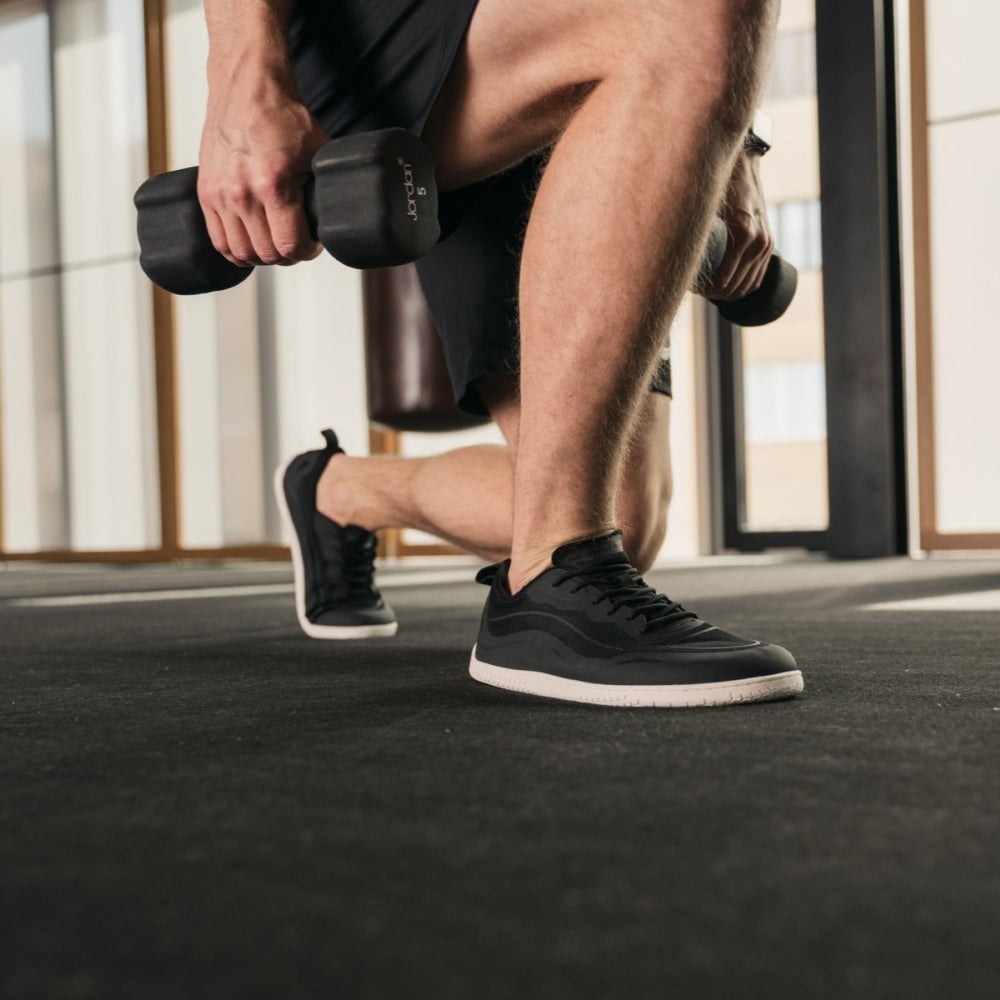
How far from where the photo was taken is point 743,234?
4.01 ft

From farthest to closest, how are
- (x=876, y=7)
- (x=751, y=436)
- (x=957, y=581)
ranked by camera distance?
(x=751, y=436), (x=876, y=7), (x=957, y=581)

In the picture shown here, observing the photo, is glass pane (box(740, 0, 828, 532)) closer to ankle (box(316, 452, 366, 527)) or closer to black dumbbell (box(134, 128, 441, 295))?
ankle (box(316, 452, 366, 527))

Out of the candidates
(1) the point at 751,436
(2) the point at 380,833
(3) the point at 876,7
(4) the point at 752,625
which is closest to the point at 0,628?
(4) the point at 752,625

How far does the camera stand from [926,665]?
3.55 ft

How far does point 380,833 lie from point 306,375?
4.02 m

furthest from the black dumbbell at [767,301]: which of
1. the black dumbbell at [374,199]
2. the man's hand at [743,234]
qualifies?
the black dumbbell at [374,199]

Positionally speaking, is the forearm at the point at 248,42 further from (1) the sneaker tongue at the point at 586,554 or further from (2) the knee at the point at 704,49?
(1) the sneaker tongue at the point at 586,554

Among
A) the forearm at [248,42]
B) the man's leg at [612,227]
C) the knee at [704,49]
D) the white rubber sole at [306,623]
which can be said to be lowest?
the white rubber sole at [306,623]

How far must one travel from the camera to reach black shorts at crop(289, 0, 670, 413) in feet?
3.49

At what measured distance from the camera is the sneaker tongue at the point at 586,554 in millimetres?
922

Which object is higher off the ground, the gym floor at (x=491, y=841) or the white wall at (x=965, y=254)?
the white wall at (x=965, y=254)

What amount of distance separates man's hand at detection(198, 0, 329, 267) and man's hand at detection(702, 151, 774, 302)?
1.41 feet

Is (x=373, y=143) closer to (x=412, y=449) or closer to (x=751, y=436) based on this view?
(x=412, y=449)

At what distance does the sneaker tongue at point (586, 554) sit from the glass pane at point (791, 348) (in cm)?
803
